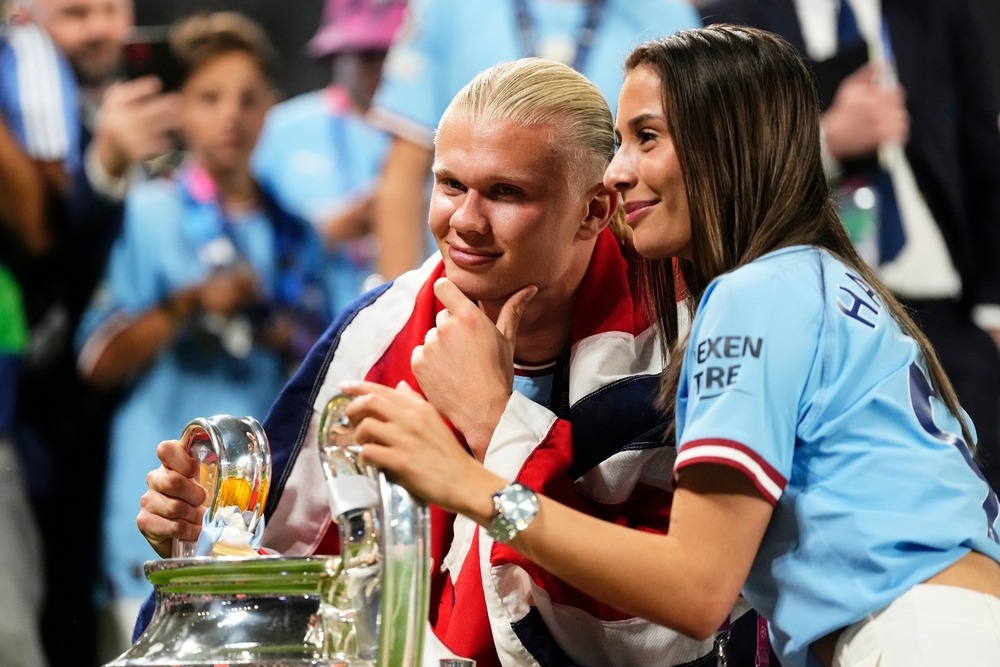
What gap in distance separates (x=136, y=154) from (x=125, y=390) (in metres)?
0.58

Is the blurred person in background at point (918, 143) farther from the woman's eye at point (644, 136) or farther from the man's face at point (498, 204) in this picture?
the woman's eye at point (644, 136)

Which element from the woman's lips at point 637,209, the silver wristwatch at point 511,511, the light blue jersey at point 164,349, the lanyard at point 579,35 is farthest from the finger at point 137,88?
the silver wristwatch at point 511,511

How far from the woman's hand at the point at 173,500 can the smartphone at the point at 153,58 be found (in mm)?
2108

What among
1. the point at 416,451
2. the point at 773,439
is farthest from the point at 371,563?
the point at 773,439

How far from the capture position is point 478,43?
9.83 ft

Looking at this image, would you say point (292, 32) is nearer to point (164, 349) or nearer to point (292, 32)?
point (292, 32)

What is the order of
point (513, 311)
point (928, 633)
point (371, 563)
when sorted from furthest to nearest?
1. point (513, 311)
2. point (928, 633)
3. point (371, 563)

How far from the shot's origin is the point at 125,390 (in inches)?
129

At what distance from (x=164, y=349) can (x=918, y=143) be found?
1889mm

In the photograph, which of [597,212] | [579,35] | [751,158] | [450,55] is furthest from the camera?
[450,55]

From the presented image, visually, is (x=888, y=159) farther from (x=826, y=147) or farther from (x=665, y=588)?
(x=665, y=588)

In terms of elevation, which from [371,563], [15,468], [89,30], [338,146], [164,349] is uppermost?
[89,30]

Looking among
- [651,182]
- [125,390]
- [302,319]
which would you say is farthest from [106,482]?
[651,182]

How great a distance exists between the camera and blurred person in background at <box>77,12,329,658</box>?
326 cm
